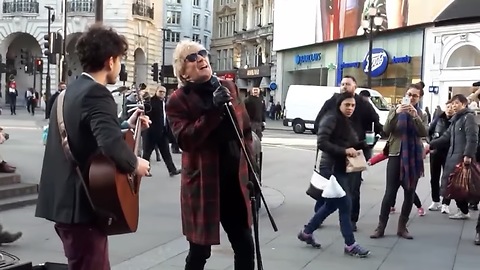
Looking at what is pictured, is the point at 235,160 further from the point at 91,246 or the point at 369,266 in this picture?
the point at 369,266

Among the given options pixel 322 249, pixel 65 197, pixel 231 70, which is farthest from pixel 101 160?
pixel 231 70

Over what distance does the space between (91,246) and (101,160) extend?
0.47 metres

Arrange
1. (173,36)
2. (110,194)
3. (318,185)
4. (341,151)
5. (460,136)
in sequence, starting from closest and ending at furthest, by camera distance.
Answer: (110,194), (341,151), (318,185), (460,136), (173,36)

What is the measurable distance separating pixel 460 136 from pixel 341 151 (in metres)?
2.67

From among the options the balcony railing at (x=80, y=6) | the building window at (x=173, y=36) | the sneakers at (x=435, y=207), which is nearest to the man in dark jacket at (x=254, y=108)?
the sneakers at (x=435, y=207)

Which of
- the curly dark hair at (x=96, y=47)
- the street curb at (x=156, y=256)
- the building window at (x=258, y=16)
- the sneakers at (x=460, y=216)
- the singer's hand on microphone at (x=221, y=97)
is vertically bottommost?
the street curb at (x=156, y=256)

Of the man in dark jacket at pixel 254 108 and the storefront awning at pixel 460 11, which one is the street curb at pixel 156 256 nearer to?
the man in dark jacket at pixel 254 108

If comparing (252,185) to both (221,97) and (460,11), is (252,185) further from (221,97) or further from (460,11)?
(460,11)

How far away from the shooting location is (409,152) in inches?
295

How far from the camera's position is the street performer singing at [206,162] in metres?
4.11

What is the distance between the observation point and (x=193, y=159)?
423 centimetres

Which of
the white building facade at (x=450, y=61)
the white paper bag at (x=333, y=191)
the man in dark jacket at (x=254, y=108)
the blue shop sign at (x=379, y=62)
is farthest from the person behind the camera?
the blue shop sign at (x=379, y=62)

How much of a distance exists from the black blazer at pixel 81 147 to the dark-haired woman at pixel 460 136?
5897mm

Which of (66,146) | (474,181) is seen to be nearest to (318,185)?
(474,181)
